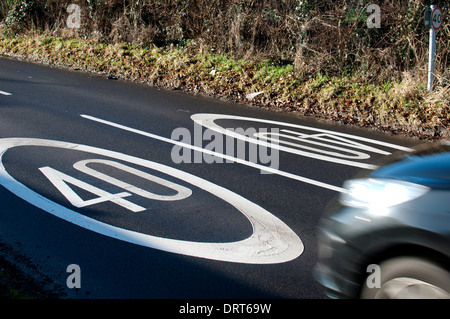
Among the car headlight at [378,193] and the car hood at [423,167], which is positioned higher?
the car hood at [423,167]

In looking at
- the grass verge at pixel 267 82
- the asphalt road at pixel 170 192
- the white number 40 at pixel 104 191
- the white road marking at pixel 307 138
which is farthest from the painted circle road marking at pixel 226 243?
the grass verge at pixel 267 82

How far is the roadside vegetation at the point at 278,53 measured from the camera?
10680 mm

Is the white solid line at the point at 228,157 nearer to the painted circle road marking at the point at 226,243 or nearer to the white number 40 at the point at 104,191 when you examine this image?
the painted circle road marking at the point at 226,243

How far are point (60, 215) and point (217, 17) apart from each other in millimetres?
11802

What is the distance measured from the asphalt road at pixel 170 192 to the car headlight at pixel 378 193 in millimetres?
1069

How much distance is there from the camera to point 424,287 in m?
2.85

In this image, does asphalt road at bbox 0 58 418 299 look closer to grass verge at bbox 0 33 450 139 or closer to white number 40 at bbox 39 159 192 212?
white number 40 at bbox 39 159 192 212

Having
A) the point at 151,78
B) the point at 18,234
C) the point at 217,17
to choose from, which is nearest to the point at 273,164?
the point at 18,234

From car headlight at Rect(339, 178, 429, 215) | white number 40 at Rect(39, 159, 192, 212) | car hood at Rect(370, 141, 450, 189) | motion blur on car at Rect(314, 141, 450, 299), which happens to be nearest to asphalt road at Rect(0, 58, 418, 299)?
white number 40 at Rect(39, 159, 192, 212)

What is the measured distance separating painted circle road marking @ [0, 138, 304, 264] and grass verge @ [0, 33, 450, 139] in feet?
16.8

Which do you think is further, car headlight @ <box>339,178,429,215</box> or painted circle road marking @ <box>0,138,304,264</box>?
painted circle road marking @ <box>0,138,304,264</box>

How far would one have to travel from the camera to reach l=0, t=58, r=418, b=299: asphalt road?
14.0ft

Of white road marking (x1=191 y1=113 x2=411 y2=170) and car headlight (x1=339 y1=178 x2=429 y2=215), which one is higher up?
car headlight (x1=339 y1=178 x2=429 y2=215)
